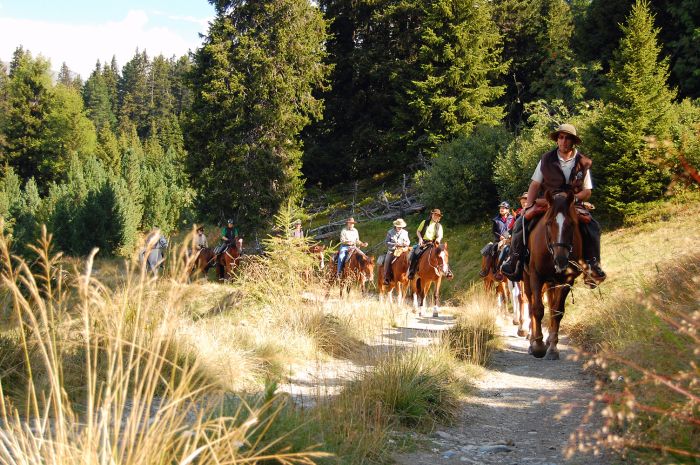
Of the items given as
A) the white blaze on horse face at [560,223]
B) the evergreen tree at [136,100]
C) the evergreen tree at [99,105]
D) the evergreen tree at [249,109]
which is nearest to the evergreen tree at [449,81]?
the evergreen tree at [249,109]

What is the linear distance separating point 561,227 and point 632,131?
15.7 m

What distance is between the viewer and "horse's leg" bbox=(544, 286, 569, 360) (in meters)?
8.28

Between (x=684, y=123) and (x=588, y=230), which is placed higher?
(x=684, y=123)

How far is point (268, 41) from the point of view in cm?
3241

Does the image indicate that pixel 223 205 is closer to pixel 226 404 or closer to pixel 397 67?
pixel 397 67

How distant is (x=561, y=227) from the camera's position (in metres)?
7.80

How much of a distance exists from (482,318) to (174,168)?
241 feet

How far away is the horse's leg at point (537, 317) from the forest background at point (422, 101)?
10462 mm

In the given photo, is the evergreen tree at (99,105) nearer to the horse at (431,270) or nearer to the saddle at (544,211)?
the horse at (431,270)

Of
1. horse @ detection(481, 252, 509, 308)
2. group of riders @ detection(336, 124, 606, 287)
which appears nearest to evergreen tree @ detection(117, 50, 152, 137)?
horse @ detection(481, 252, 509, 308)

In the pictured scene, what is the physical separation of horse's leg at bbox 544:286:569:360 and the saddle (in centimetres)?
93

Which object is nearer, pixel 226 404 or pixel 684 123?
pixel 226 404

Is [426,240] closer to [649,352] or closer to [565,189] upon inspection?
[565,189]

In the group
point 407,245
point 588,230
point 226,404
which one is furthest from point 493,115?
point 226,404
